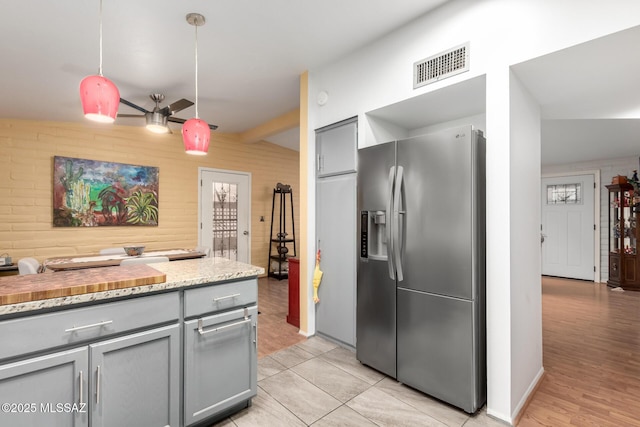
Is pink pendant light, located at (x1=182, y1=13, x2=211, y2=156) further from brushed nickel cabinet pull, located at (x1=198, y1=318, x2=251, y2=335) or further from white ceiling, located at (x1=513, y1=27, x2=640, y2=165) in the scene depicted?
white ceiling, located at (x1=513, y1=27, x2=640, y2=165)

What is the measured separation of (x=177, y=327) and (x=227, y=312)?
29 centimetres

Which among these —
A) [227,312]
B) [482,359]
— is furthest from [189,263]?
[482,359]

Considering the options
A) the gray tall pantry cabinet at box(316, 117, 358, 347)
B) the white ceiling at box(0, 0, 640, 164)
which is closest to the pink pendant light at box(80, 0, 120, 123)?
the white ceiling at box(0, 0, 640, 164)

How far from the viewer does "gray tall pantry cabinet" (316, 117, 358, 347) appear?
2.89 meters

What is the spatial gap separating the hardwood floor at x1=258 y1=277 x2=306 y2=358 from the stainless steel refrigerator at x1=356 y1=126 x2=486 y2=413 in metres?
0.90

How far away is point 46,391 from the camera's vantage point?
130 centimetres

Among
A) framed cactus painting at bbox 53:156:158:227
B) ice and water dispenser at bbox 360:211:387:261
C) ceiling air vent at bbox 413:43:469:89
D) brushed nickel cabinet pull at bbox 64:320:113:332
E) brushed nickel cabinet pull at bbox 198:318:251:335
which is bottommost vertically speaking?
brushed nickel cabinet pull at bbox 198:318:251:335

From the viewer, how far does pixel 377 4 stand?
7.27 feet

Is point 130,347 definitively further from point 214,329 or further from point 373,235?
point 373,235

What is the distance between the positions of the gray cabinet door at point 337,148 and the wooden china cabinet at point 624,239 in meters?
5.57

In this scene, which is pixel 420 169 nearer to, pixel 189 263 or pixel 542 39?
pixel 542 39

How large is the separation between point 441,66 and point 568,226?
5903 millimetres

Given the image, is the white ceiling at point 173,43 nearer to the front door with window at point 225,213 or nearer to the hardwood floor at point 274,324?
the front door with window at point 225,213

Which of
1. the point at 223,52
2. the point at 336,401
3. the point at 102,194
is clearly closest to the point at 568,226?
the point at 336,401
